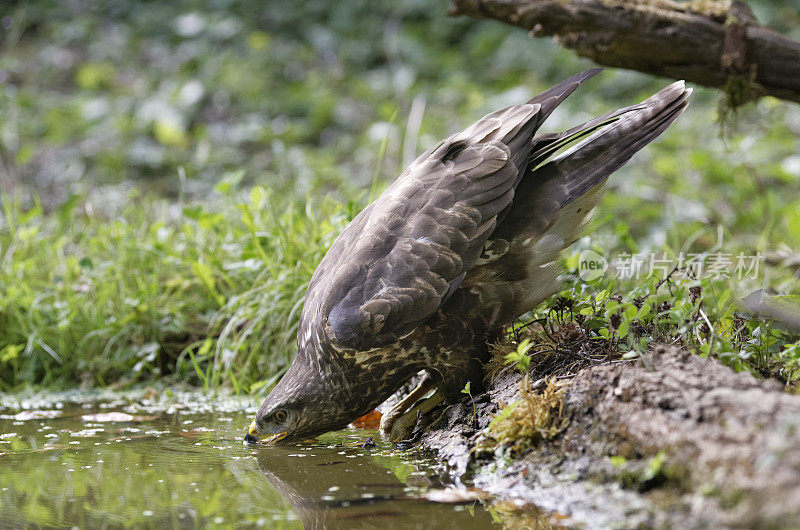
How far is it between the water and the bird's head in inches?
2.5

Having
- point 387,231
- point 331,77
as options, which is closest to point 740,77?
point 387,231

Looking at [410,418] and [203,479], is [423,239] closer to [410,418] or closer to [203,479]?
[410,418]

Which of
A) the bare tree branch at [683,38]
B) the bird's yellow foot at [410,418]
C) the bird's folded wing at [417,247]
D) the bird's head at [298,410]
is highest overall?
the bare tree branch at [683,38]

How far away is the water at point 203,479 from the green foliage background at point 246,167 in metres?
0.77

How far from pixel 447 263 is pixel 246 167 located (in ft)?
21.7

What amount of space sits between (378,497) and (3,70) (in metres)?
10.4

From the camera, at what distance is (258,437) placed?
120 inches

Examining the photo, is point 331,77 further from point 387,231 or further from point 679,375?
point 679,375

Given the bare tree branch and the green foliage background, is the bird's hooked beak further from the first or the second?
the bare tree branch

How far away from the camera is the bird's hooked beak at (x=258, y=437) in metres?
3.04

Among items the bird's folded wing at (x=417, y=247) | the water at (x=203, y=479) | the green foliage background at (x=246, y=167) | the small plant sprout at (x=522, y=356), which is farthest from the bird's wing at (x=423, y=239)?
the green foliage background at (x=246, y=167)

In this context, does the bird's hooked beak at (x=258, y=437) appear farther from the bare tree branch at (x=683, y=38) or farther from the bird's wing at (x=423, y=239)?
the bare tree branch at (x=683, y=38)

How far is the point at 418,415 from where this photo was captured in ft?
10.2

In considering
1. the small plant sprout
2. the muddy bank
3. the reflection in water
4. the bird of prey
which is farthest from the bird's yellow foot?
the small plant sprout
